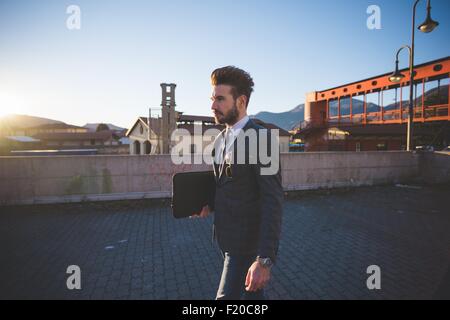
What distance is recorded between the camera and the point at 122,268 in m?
3.56

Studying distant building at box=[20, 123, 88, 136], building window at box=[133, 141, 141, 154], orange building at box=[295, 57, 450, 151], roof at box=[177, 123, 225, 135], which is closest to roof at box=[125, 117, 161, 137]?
building window at box=[133, 141, 141, 154]

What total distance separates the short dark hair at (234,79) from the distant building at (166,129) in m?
19.8

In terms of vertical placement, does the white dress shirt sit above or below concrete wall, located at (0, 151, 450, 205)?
above

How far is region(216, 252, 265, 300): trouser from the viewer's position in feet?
6.24

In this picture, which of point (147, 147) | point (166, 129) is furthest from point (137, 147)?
point (166, 129)

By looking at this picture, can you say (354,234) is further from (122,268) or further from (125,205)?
(125,205)

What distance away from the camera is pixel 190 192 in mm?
2283

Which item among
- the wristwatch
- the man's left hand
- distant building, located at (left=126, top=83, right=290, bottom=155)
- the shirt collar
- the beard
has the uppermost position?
distant building, located at (left=126, top=83, right=290, bottom=155)

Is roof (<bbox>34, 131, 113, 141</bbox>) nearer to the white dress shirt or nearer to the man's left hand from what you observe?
the white dress shirt

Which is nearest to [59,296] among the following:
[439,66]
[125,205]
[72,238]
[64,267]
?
[64,267]

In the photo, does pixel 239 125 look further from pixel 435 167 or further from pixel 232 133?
pixel 435 167

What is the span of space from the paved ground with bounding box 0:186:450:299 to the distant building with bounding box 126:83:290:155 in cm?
1676

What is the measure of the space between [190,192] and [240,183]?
25.8 inches

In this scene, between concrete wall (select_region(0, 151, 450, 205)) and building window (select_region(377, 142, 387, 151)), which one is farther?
building window (select_region(377, 142, 387, 151))
